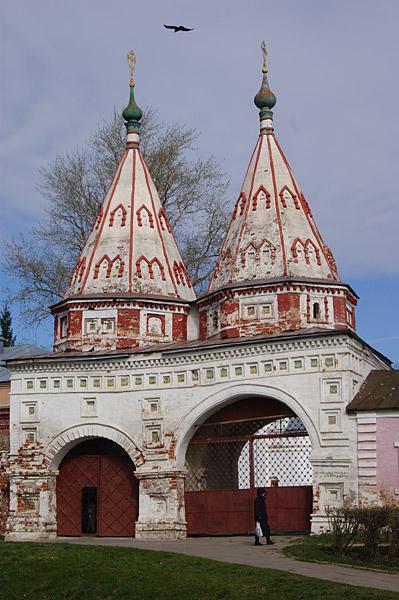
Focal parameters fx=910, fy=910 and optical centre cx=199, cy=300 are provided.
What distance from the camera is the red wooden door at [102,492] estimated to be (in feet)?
63.8

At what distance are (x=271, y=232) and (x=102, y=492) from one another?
273 inches

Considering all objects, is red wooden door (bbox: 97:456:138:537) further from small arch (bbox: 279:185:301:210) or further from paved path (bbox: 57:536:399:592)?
small arch (bbox: 279:185:301:210)

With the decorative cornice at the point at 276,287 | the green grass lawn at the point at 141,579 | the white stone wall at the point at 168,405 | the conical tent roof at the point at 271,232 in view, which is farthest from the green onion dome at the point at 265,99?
the green grass lawn at the point at 141,579

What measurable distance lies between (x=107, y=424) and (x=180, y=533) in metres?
2.82

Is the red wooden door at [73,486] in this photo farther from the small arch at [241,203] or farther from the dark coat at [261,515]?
the small arch at [241,203]

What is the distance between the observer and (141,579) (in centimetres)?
1120

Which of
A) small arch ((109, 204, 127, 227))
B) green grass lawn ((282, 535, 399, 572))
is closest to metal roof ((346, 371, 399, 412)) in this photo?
green grass lawn ((282, 535, 399, 572))

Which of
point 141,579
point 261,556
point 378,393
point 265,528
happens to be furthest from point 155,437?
point 141,579

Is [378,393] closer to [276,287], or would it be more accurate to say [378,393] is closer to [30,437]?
[276,287]

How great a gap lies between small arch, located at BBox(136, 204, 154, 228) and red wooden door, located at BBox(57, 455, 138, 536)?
19.3ft

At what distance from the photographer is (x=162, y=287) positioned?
21.5 meters

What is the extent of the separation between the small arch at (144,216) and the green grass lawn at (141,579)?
1035 cm

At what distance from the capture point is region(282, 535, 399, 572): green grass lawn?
39.3ft

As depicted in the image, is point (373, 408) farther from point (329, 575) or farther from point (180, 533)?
point (329, 575)
